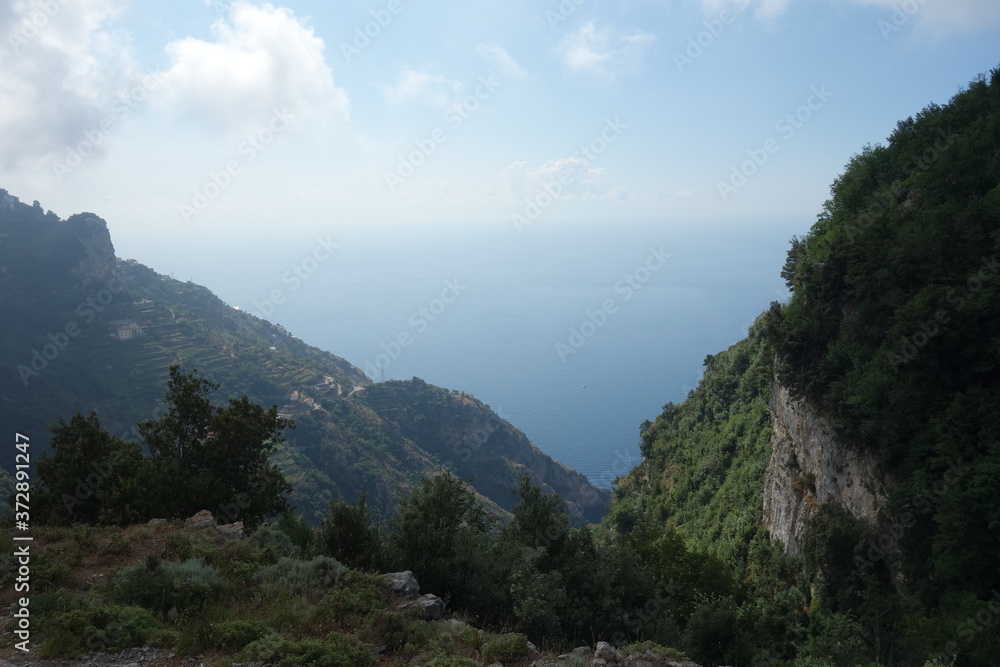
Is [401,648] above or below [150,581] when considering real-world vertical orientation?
above

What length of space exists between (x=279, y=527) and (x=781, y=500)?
61.0 feet

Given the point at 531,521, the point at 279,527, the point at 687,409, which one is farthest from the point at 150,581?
the point at 687,409

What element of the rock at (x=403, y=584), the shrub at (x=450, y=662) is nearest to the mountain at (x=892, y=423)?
the rock at (x=403, y=584)

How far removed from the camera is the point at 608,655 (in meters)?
7.31

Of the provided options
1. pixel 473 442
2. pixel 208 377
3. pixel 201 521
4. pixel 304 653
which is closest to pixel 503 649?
pixel 304 653

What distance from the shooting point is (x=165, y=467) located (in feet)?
41.2

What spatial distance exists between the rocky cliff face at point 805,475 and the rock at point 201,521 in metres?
17.8

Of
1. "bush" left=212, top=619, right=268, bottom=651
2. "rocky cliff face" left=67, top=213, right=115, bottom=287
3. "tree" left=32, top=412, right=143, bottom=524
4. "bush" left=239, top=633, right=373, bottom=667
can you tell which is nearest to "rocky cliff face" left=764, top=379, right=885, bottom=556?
"bush" left=239, top=633, right=373, bottom=667

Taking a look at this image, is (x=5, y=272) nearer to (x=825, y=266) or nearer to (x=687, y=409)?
(x=687, y=409)

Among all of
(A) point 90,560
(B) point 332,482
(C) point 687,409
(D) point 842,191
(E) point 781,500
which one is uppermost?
(D) point 842,191

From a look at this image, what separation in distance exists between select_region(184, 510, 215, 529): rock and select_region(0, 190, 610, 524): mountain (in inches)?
1916

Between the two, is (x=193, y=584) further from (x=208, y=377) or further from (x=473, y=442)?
(x=473, y=442)

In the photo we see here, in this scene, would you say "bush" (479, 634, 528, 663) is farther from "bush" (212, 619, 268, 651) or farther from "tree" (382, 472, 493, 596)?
"bush" (212, 619, 268, 651)

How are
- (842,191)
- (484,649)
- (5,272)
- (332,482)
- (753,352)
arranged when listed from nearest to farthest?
(484,649) < (842,191) < (753,352) < (332,482) < (5,272)
